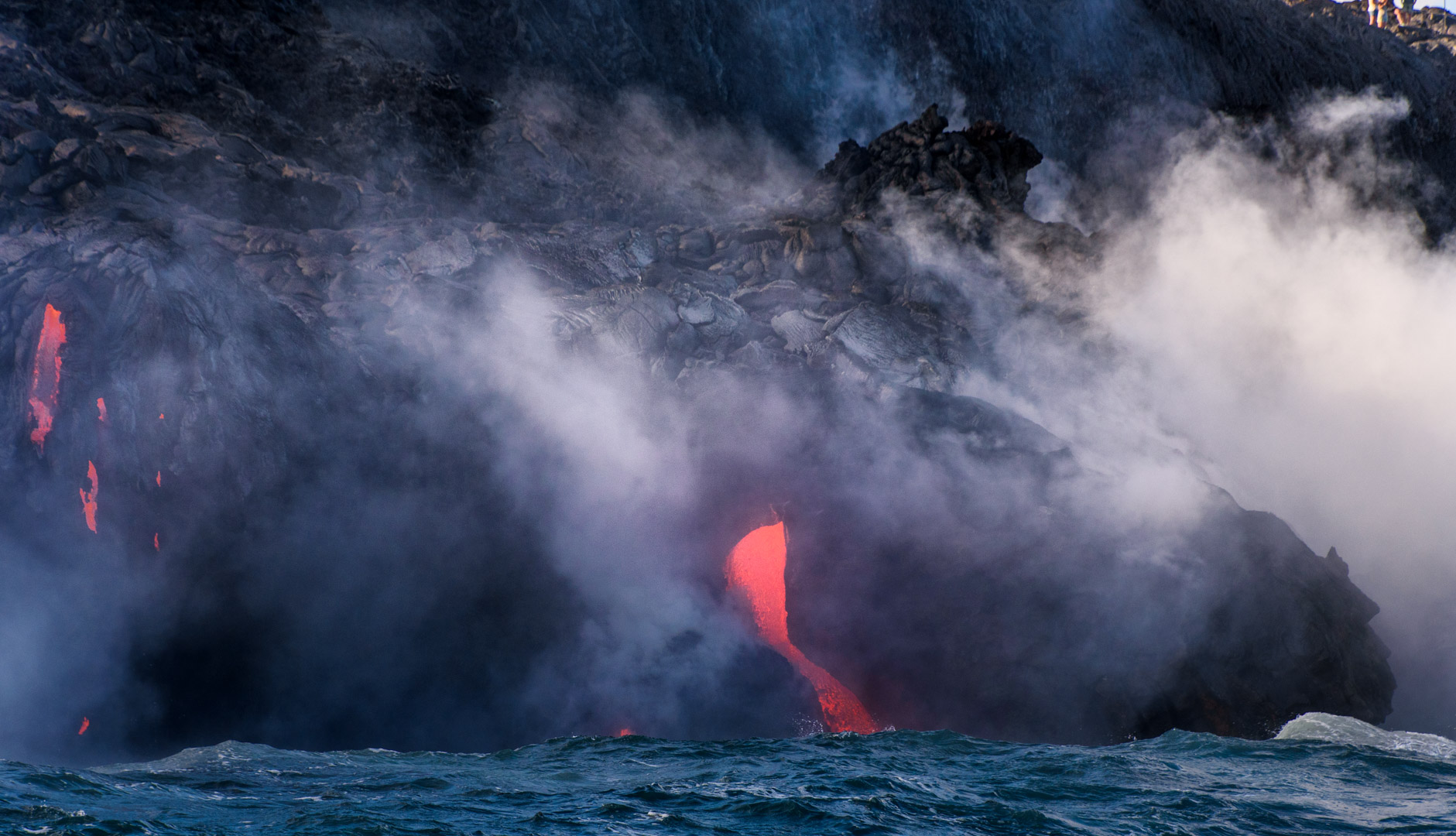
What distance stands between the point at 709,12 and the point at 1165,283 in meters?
15.4

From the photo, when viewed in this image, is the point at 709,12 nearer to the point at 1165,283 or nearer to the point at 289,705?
the point at 1165,283

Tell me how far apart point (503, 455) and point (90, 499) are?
700cm

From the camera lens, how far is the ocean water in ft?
37.0

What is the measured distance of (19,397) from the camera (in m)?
16.5

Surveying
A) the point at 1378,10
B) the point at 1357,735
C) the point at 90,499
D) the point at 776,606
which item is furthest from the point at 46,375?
the point at 1378,10

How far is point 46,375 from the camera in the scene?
54.7ft

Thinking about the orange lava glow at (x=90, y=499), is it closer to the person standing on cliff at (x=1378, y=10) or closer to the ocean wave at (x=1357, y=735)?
the ocean wave at (x=1357, y=735)

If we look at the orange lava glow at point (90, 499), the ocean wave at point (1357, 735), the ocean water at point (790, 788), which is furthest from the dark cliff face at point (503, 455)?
the ocean water at point (790, 788)

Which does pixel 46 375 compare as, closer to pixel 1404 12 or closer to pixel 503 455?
pixel 503 455

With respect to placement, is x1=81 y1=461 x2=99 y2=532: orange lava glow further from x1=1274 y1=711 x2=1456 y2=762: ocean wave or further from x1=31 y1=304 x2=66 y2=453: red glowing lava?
x1=1274 y1=711 x2=1456 y2=762: ocean wave

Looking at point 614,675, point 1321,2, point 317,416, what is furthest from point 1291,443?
point 317,416

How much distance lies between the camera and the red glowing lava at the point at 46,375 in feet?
54.1

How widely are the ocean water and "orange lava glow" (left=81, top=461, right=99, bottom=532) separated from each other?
404cm

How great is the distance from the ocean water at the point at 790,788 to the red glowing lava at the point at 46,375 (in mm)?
5788
